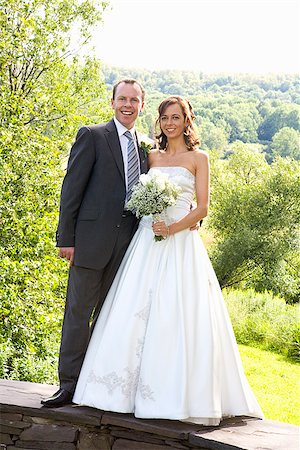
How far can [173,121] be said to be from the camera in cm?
354

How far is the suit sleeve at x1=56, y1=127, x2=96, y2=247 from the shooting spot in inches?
137

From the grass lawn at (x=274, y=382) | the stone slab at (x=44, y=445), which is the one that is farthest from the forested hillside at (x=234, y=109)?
the stone slab at (x=44, y=445)

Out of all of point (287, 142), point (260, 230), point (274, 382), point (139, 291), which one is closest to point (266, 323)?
point (274, 382)

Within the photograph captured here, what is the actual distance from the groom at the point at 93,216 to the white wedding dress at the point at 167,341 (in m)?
0.08

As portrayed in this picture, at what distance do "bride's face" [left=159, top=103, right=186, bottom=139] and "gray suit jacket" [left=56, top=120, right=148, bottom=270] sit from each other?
1.08 feet

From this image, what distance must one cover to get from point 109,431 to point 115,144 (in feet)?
5.06

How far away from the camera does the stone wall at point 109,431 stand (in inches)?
127

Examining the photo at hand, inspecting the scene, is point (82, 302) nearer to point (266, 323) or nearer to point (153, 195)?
point (153, 195)

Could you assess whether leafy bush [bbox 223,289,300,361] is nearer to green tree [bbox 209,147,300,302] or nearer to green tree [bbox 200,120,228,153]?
green tree [bbox 209,147,300,302]

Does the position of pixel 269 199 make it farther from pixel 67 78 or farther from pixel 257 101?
pixel 257 101

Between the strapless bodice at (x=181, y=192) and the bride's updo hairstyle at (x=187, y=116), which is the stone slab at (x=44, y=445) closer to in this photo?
the strapless bodice at (x=181, y=192)

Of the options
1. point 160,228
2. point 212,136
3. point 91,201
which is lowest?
point 160,228

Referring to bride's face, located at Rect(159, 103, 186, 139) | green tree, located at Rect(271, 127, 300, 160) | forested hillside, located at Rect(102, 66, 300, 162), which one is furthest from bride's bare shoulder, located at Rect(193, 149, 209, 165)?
green tree, located at Rect(271, 127, 300, 160)

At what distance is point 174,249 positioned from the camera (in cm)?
354
